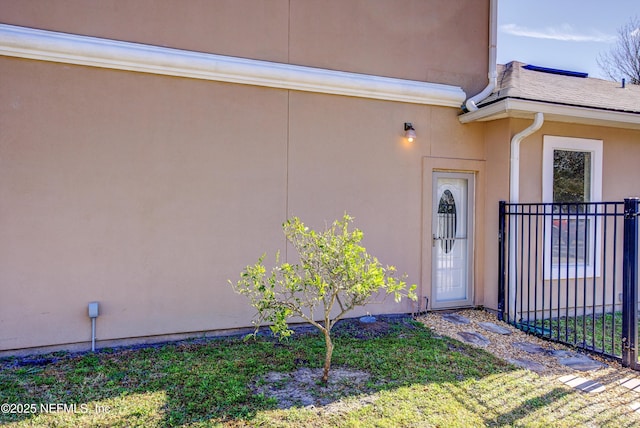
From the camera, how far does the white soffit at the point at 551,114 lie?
6414 mm

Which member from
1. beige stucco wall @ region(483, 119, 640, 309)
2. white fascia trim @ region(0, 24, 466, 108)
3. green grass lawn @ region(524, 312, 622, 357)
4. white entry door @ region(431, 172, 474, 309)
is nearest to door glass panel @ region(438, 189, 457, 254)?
white entry door @ region(431, 172, 474, 309)

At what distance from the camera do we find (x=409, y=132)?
6941mm

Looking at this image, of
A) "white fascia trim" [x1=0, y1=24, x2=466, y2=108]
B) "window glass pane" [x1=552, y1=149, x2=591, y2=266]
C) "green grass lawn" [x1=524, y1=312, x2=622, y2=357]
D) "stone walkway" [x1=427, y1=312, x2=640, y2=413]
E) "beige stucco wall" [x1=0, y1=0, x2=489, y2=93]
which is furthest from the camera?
"window glass pane" [x1=552, y1=149, x2=591, y2=266]

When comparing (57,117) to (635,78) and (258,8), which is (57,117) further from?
(635,78)

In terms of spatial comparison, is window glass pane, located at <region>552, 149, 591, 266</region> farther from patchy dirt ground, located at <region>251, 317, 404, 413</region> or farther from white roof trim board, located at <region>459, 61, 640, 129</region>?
patchy dirt ground, located at <region>251, 317, 404, 413</region>

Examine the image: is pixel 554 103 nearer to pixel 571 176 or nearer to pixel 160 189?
pixel 571 176

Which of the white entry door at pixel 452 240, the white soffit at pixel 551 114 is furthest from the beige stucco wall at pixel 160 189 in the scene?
the white soffit at pixel 551 114

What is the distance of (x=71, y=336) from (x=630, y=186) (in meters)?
9.83

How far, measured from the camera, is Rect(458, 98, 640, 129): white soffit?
6.41m

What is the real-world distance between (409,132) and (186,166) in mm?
3628

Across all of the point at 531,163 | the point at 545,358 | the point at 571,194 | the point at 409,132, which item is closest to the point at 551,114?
the point at 531,163

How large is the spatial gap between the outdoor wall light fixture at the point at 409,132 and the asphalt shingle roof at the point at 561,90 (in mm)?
1287

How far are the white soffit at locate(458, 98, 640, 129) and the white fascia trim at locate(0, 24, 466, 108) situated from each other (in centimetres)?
66

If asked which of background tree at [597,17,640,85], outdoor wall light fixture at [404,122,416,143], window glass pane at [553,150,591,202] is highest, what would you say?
background tree at [597,17,640,85]
